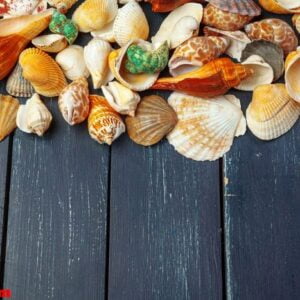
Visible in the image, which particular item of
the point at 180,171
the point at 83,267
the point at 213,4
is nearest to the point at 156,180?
the point at 180,171

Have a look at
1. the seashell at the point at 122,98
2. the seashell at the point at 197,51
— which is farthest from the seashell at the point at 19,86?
the seashell at the point at 197,51

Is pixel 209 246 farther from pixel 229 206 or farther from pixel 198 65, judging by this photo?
pixel 198 65

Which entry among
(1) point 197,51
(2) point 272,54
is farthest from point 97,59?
(2) point 272,54

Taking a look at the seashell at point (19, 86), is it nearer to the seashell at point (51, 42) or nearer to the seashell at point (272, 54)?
the seashell at point (51, 42)

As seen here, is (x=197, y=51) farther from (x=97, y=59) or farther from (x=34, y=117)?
(x=34, y=117)

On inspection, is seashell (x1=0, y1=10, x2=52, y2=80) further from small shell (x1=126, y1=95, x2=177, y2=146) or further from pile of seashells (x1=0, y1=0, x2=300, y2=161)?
small shell (x1=126, y1=95, x2=177, y2=146)

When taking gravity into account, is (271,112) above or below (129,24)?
below
